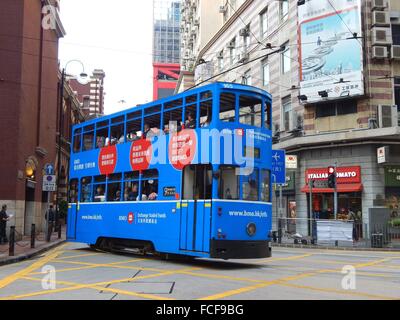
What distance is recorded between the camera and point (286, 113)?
3136 centimetres

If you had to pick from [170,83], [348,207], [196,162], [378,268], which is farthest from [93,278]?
[170,83]

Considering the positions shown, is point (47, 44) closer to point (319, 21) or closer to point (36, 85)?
point (36, 85)

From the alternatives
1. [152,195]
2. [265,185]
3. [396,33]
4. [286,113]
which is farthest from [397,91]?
[152,195]

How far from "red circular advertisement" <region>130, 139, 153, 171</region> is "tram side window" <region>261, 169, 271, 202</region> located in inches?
136

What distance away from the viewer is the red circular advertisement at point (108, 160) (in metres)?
16.2

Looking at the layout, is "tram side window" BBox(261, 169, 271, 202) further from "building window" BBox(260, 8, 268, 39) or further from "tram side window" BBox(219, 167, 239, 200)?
"building window" BBox(260, 8, 268, 39)

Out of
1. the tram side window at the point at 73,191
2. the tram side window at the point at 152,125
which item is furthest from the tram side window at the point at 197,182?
the tram side window at the point at 73,191

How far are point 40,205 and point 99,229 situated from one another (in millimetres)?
14498

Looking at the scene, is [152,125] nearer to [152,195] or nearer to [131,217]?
[152,195]

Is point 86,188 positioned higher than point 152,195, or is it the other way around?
point 86,188

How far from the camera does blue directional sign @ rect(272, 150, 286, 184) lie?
23.6 metres

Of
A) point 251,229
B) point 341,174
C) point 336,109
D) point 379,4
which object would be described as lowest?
point 251,229

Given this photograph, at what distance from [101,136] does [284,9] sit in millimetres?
19416

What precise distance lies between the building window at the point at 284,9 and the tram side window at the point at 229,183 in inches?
845
